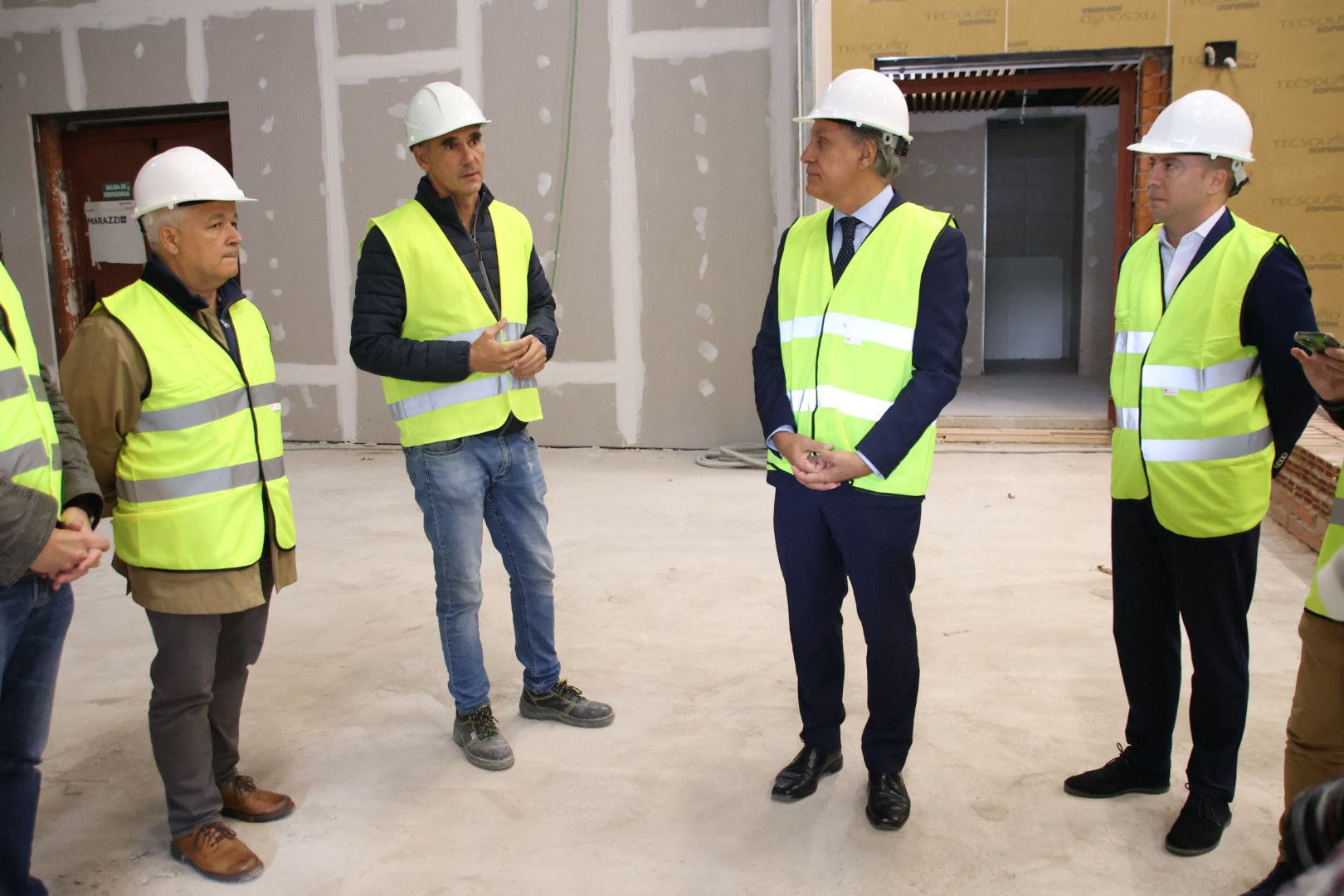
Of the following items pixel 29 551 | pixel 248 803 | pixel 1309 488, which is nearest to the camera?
pixel 29 551

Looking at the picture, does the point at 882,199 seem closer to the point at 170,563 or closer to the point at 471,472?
the point at 471,472

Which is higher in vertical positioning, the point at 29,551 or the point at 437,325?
the point at 437,325

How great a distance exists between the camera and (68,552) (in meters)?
1.79

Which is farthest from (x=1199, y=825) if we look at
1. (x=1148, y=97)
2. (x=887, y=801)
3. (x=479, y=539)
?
(x=1148, y=97)

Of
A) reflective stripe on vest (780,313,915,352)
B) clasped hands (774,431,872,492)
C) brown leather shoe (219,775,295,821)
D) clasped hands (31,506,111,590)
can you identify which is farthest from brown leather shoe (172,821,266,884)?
reflective stripe on vest (780,313,915,352)

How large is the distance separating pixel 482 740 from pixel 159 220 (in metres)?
1.44

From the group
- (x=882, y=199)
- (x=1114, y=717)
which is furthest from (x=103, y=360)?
(x=1114, y=717)

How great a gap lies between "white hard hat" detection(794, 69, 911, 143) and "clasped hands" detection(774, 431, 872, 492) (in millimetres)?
666

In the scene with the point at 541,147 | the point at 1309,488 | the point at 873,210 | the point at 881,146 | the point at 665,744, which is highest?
the point at 541,147

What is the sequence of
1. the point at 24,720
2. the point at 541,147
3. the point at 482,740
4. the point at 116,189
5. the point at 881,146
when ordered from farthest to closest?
1. the point at 116,189
2. the point at 541,147
3. the point at 482,740
4. the point at 881,146
5. the point at 24,720

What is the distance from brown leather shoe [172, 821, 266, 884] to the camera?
220 cm

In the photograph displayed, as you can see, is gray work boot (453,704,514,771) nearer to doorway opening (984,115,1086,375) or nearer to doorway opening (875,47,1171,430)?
doorway opening (875,47,1171,430)

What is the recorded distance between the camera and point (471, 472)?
2.67 m

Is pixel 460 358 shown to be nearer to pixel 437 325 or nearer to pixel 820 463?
pixel 437 325
